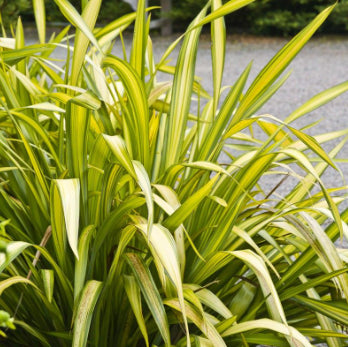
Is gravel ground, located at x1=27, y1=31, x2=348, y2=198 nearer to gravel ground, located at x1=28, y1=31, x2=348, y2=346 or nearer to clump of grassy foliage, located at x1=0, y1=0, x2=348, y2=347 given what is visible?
gravel ground, located at x1=28, y1=31, x2=348, y2=346

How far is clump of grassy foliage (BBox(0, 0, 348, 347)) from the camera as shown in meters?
1.24

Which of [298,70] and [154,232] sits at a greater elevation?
[154,232]

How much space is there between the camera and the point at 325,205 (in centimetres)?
160

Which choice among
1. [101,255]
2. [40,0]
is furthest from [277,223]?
[40,0]

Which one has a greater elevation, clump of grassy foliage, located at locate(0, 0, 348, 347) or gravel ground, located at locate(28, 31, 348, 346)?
clump of grassy foliage, located at locate(0, 0, 348, 347)

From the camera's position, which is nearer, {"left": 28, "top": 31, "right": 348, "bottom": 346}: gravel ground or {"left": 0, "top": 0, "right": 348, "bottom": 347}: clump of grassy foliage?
{"left": 0, "top": 0, "right": 348, "bottom": 347}: clump of grassy foliage

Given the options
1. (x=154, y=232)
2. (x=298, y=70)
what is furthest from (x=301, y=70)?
(x=154, y=232)

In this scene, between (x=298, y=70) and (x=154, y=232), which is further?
(x=298, y=70)

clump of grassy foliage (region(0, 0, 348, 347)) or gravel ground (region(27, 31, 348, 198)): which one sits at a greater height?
clump of grassy foliage (region(0, 0, 348, 347))

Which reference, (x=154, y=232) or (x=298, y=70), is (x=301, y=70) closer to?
(x=298, y=70)

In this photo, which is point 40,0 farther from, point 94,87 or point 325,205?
point 325,205

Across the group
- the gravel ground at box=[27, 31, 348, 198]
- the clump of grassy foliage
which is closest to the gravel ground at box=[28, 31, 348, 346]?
the gravel ground at box=[27, 31, 348, 198]

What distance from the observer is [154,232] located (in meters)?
1.21

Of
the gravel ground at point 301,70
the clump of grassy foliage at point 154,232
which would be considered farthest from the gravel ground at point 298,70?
the clump of grassy foliage at point 154,232
